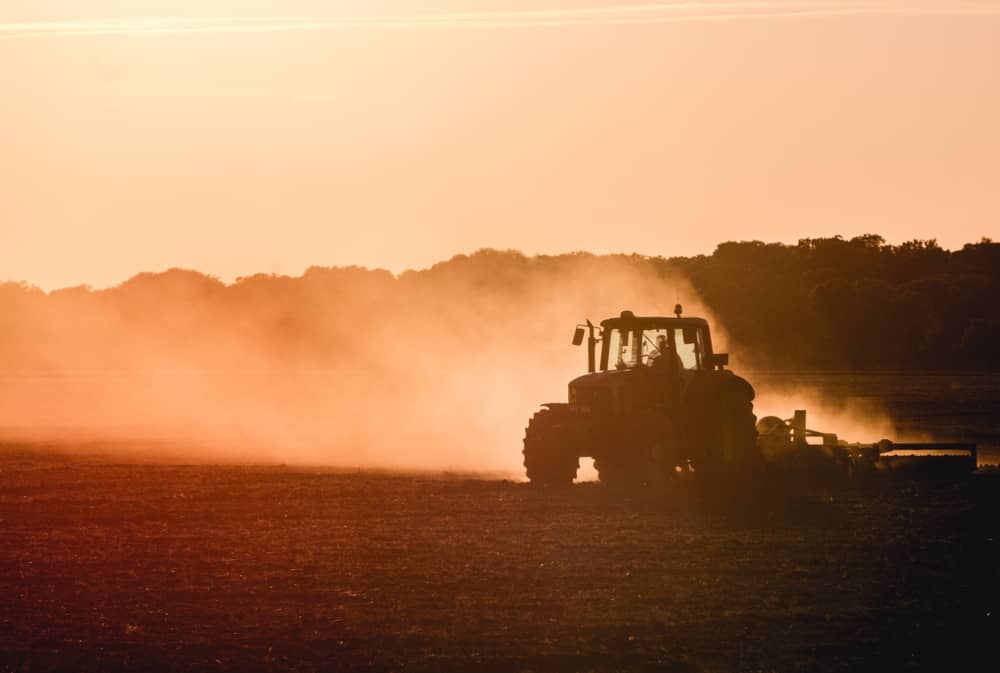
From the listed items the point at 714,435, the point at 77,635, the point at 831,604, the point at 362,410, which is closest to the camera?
the point at 77,635

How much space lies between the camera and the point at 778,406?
2474 inches

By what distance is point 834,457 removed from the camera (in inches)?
1342

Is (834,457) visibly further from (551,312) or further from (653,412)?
(551,312)

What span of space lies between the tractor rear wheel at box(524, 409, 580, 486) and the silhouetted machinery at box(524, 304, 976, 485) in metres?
0.02

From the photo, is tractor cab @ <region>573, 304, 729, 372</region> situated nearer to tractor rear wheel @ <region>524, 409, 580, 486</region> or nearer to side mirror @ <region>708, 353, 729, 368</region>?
side mirror @ <region>708, 353, 729, 368</region>

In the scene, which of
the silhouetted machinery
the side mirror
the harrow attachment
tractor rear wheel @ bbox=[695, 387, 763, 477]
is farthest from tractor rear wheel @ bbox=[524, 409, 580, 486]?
the harrow attachment

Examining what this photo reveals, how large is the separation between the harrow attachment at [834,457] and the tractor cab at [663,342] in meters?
2.62

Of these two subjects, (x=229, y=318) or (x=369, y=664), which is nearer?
(x=369, y=664)

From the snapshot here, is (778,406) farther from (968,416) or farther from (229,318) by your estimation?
(229,318)

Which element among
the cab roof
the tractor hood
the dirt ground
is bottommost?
the dirt ground

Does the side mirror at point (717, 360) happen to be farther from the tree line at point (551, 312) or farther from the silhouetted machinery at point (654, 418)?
the tree line at point (551, 312)

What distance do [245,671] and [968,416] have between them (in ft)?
182

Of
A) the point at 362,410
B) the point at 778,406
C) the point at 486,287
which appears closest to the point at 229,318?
the point at 486,287

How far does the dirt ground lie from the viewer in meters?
15.7
